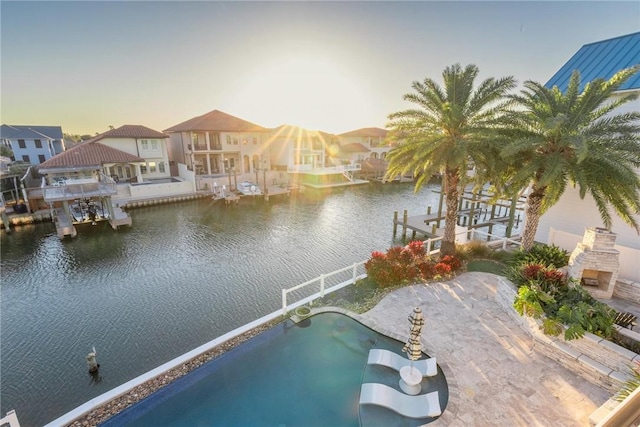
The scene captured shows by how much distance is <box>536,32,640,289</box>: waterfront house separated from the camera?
1348cm

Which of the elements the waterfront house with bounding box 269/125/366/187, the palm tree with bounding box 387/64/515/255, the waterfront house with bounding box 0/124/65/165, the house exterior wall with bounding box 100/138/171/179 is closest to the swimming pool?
the palm tree with bounding box 387/64/515/255

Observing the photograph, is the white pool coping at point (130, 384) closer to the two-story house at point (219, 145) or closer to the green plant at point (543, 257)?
the green plant at point (543, 257)

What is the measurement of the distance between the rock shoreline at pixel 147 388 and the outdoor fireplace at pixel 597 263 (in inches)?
467

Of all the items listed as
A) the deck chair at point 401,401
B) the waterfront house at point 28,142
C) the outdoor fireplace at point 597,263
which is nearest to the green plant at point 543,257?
the outdoor fireplace at point 597,263

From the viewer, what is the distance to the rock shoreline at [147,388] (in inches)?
283

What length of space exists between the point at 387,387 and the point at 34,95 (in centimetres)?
3506

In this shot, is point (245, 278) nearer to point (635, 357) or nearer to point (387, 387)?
point (387, 387)

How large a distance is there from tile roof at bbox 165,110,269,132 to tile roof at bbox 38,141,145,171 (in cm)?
954

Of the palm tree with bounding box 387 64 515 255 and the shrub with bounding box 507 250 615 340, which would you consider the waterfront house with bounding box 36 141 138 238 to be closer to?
the palm tree with bounding box 387 64 515 255

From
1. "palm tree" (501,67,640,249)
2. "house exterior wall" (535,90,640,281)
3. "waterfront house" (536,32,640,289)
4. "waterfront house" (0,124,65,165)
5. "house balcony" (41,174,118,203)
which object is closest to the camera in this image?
"palm tree" (501,67,640,249)

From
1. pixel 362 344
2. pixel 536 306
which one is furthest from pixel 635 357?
pixel 362 344

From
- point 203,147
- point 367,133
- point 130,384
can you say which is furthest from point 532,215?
point 367,133

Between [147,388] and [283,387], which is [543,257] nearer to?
[283,387]

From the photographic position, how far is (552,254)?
1272 cm
